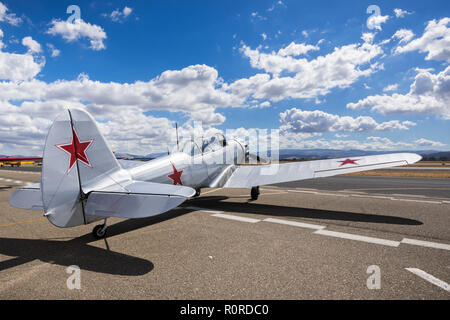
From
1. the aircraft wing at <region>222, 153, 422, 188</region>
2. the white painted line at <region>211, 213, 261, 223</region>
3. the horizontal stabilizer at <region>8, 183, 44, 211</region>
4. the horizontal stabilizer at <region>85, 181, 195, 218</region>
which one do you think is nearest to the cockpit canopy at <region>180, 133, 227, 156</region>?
the aircraft wing at <region>222, 153, 422, 188</region>

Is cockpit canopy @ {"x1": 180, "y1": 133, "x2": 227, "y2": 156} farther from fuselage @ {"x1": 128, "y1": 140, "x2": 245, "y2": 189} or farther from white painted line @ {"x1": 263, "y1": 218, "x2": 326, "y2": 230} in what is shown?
white painted line @ {"x1": 263, "y1": 218, "x2": 326, "y2": 230}

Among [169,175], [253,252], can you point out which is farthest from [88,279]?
[169,175]

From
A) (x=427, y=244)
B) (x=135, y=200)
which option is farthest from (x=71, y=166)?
(x=427, y=244)

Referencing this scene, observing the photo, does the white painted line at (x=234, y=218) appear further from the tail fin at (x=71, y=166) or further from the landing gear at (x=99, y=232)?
the tail fin at (x=71, y=166)

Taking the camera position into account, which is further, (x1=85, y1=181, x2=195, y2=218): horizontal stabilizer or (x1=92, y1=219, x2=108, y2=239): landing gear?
(x1=92, y1=219, x2=108, y2=239): landing gear

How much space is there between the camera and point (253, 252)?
412 cm

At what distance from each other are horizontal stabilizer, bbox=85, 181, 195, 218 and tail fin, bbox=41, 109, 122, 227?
0.88ft

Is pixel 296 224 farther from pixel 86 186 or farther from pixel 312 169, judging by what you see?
pixel 86 186

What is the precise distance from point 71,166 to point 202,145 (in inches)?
199

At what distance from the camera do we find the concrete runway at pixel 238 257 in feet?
9.58

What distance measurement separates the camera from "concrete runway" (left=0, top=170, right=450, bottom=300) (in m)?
2.92

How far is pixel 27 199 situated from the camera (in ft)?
15.6

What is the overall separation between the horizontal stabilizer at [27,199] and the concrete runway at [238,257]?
2.55 feet
